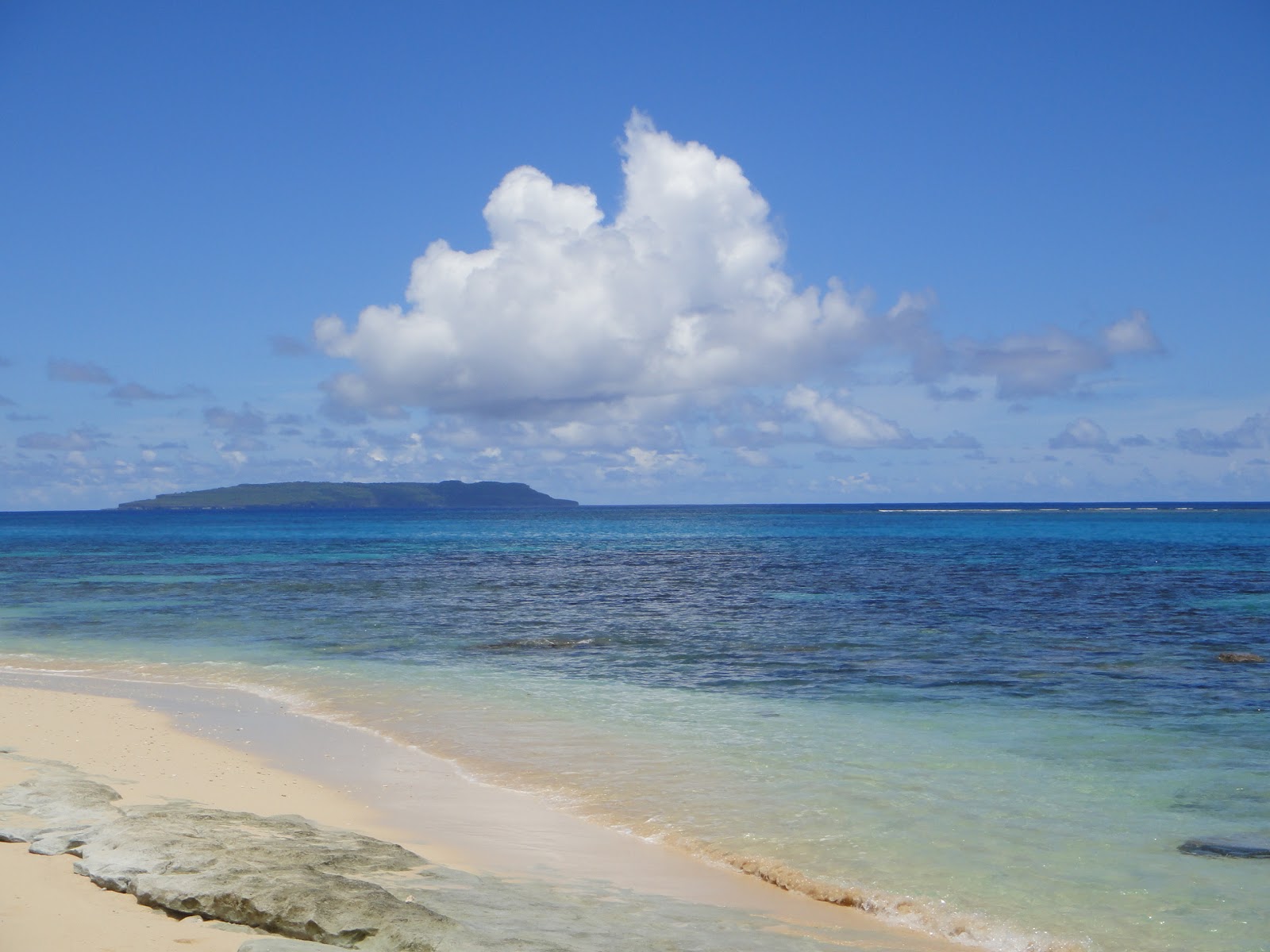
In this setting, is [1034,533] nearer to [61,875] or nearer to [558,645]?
[558,645]

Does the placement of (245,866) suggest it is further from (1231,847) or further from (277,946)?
(1231,847)

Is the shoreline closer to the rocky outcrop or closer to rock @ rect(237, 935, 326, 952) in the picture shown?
the rocky outcrop

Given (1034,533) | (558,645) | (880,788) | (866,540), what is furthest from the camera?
(1034,533)

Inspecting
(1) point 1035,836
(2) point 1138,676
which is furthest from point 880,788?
(2) point 1138,676

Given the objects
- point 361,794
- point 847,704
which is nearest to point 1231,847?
point 847,704

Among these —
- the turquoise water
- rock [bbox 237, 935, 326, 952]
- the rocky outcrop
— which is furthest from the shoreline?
the turquoise water

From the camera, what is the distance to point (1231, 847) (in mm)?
9312

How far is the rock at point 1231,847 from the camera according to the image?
913 cm

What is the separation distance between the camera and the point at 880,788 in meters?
11.2

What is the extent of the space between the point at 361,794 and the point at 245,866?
4.10 meters

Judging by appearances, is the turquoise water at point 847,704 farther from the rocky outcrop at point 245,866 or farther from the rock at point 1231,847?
the rocky outcrop at point 245,866

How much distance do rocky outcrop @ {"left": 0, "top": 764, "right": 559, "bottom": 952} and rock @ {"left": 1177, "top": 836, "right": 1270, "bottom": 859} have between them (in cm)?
657

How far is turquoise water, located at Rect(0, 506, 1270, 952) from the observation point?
8.73 m

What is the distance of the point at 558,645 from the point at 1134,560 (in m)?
42.8
